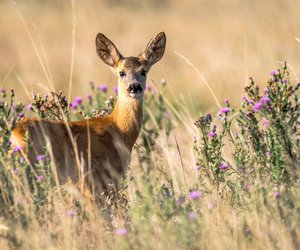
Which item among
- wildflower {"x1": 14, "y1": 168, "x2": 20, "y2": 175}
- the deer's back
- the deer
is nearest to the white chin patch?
the deer

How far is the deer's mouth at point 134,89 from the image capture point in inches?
276

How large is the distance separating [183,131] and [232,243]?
5.26 metres

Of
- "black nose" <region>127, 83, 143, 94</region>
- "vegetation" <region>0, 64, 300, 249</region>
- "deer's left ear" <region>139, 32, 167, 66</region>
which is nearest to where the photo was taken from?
"vegetation" <region>0, 64, 300, 249</region>

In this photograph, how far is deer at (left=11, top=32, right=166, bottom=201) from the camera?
5965 mm

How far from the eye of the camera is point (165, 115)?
8.35 metres

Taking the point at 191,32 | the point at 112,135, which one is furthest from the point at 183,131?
the point at 191,32

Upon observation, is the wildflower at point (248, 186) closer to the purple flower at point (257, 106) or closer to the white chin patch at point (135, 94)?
the purple flower at point (257, 106)

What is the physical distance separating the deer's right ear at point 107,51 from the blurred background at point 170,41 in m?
4.04

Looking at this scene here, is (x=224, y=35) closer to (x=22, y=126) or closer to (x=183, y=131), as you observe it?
(x=183, y=131)

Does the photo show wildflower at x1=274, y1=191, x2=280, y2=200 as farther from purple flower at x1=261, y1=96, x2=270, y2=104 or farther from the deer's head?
the deer's head

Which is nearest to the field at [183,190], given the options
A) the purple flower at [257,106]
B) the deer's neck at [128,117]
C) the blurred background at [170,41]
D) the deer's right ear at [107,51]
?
the purple flower at [257,106]

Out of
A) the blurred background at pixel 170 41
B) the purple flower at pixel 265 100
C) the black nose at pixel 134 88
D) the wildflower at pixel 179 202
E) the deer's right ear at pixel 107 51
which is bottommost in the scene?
the wildflower at pixel 179 202

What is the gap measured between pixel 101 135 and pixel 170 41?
32.8 ft

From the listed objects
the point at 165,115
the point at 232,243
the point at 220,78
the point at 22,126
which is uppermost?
the point at 220,78
